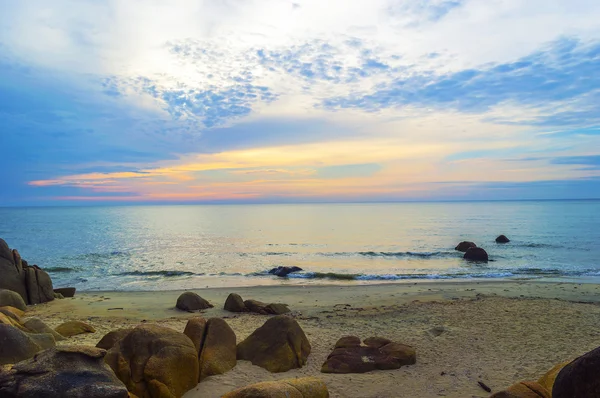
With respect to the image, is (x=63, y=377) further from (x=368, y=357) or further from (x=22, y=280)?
(x=22, y=280)

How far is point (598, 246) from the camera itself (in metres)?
41.0

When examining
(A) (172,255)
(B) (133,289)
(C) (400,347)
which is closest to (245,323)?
(C) (400,347)

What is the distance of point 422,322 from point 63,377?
33.6ft

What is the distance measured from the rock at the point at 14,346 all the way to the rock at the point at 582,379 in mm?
7991

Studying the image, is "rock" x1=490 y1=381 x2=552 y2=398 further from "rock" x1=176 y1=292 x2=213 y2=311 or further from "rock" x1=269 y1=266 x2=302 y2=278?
"rock" x1=269 y1=266 x2=302 y2=278

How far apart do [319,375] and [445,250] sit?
34616mm

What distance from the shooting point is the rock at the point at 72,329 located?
36.5 feet

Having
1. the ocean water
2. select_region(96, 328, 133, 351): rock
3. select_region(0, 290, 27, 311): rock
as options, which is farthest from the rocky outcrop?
select_region(96, 328, 133, 351): rock

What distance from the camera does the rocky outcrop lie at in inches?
683

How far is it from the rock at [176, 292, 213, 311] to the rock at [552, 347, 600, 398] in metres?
13.6

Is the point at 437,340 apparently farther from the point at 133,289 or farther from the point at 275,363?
the point at 133,289

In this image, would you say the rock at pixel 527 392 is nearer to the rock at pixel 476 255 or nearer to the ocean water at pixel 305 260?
the ocean water at pixel 305 260

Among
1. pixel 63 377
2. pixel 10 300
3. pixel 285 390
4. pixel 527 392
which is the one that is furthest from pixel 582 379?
pixel 10 300

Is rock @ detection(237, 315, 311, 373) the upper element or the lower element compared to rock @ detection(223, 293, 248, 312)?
upper
